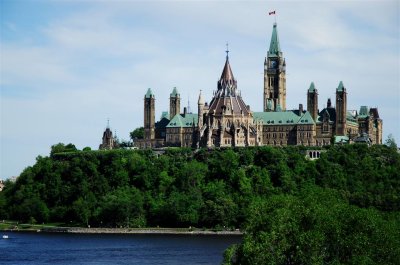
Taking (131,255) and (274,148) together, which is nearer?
(131,255)

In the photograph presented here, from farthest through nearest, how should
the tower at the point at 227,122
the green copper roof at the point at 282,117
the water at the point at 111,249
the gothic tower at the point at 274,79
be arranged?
the gothic tower at the point at 274,79
the green copper roof at the point at 282,117
the tower at the point at 227,122
the water at the point at 111,249

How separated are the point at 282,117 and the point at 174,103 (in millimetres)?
24183

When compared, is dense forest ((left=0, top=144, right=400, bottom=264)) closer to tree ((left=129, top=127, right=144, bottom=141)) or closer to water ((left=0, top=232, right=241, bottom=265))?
water ((left=0, top=232, right=241, bottom=265))

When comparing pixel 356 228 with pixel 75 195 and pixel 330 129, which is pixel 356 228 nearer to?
pixel 75 195

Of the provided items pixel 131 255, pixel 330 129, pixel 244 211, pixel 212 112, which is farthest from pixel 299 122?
pixel 131 255

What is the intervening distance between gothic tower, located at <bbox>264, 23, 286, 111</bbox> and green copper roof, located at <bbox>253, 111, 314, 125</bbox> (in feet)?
32.3

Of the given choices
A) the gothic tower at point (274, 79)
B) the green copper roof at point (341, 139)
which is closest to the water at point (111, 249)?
the green copper roof at point (341, 139)

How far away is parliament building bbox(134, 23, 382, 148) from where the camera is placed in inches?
6270

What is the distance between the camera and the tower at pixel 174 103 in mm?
178125

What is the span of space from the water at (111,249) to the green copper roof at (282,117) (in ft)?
156

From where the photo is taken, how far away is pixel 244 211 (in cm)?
12794

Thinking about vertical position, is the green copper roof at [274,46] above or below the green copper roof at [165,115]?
above

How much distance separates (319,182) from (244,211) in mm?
19053

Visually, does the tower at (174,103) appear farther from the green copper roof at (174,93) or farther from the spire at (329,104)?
the spire at (329,104)
